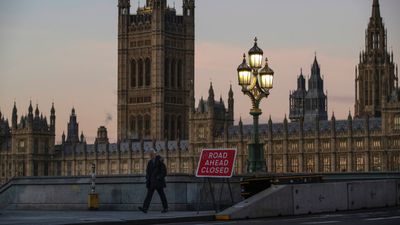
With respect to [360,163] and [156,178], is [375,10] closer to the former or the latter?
[360,163]

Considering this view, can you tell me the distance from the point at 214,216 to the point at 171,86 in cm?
13012

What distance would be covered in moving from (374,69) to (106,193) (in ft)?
350

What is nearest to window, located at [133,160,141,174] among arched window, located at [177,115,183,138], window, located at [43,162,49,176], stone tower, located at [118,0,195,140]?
stone tower, located at [118,0,195,140]

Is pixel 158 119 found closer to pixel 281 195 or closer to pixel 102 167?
pixel 102 167

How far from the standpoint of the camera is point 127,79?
15888cm

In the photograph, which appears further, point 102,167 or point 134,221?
point 102,167

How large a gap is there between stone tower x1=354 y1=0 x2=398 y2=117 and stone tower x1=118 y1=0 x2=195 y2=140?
27.4 m

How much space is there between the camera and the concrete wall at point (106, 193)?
30.7 meters

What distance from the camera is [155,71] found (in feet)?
508

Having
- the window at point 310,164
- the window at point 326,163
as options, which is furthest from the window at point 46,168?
the window at point 326,163

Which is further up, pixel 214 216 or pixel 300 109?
pixel 300 109

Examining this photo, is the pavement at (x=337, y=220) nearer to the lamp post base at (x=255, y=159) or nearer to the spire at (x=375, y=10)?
the lamp post base at (x=255, y=159)

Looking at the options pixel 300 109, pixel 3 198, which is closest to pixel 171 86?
pixel 300 109

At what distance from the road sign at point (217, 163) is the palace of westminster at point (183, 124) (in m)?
82.5
